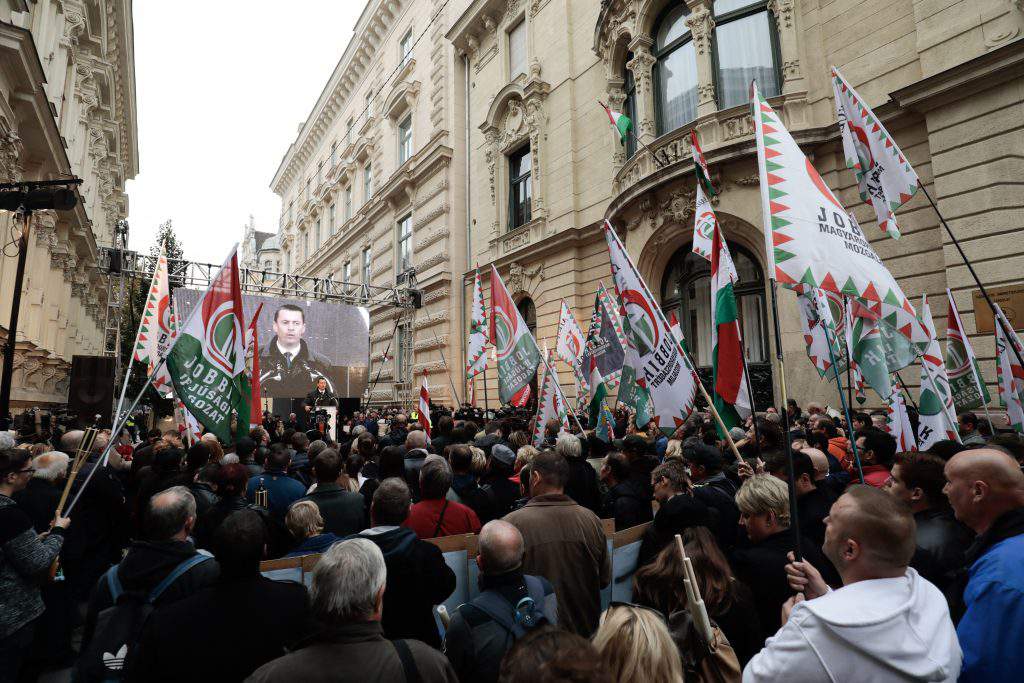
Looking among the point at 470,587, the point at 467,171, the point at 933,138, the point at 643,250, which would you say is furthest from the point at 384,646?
the point at 467,171

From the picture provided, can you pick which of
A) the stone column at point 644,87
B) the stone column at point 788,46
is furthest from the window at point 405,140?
the stone column at point 788,46

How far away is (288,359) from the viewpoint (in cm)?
2286

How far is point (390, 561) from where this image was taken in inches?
111

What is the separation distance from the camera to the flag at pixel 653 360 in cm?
506

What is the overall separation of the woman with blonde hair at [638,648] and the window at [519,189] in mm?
19066

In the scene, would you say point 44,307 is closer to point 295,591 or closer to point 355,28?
point 295,591

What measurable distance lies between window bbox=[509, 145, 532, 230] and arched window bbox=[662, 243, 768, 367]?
744cm

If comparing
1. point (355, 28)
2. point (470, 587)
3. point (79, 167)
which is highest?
point (355, 28)

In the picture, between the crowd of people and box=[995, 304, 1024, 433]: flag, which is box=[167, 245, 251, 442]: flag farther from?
box=[995, 304, 1024, 433]: flag

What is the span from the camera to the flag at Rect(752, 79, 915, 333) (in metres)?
3.72

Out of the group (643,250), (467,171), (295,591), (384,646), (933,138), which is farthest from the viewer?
(467,171)

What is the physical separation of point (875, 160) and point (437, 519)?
19.5 feet

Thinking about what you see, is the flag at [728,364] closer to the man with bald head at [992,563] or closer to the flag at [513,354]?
the man with bald head at [992,563]

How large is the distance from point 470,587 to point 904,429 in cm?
516
